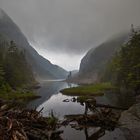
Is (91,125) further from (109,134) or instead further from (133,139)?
(133,139)

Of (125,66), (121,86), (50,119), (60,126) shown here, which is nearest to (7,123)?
(50,119)

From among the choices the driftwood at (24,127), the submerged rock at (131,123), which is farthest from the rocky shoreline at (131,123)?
the driftwood at (24,127)

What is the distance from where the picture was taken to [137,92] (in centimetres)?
6512

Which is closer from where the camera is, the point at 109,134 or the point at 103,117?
the point at 109,134

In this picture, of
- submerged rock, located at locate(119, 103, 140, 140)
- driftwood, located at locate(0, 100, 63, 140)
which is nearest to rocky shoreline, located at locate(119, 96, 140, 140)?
submerged rock, located at locate(119, 103, 140, 140)

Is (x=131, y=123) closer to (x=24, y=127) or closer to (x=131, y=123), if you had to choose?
(x=131, y=123)

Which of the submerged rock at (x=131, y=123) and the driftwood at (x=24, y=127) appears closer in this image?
the driftwood at (x=24, y=127)

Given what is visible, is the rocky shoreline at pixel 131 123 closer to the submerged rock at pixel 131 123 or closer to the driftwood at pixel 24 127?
the submerged rock at pixel 131 123

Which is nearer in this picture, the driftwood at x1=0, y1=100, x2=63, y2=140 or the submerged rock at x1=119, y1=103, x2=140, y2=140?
the driftwood at x1=0, y1=100, x2=63, y2=140

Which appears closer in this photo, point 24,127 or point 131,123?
point 24,127

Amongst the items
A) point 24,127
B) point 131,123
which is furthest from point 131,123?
point 24,127

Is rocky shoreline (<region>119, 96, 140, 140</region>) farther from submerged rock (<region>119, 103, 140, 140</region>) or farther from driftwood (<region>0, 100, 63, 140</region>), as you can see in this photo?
driftwood (<region>0, 100, 63, 140</region>)

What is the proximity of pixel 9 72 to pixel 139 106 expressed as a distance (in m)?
54.4

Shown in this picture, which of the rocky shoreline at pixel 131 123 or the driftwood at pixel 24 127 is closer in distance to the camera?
the driftwood at pixel 24 127
